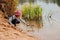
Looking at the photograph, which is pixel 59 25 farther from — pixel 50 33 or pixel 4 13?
pixel 4 13

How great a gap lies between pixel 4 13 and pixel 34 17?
2.57m

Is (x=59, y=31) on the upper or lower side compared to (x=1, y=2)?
lower

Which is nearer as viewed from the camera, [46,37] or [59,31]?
[46,37]

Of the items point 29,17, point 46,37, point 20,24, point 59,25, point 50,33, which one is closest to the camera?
point 46,37

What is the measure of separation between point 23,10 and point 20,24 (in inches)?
92.5

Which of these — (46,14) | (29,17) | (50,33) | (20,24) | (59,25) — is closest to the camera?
(50,33)

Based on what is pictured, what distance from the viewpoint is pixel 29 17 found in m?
11.8

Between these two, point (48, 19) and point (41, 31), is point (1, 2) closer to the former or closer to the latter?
point (41, 31)

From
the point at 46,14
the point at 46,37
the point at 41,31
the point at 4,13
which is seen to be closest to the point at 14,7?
the point at 4,13

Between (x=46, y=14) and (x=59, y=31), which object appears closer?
(x=59, y=31)

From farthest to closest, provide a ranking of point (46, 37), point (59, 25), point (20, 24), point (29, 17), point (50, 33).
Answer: point (29, 17), point (59, 25), point (20, 24), point (50, 33), point (46, 37)

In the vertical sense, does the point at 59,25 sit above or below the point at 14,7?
below

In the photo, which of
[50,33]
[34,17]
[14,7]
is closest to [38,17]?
[34,17]

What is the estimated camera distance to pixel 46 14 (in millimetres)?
13164
